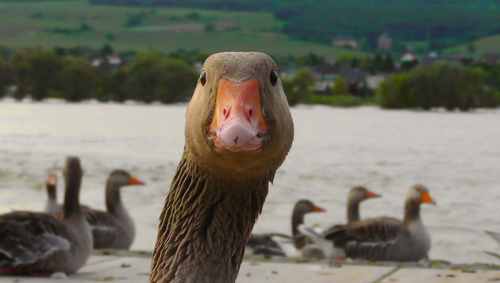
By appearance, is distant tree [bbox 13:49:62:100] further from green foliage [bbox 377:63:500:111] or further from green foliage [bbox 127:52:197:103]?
green foliage [bbox 377:63:500:111]

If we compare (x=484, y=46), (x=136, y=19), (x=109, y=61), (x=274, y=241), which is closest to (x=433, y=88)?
(x=109, y=61)

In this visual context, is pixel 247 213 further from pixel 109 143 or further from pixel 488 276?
pixel 109 143

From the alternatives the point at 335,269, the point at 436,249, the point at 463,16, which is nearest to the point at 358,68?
the point at 463,16

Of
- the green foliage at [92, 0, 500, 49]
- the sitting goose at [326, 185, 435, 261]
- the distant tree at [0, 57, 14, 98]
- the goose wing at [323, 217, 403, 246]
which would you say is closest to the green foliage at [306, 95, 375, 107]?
the distant tree at [0, 57, 14, 98]

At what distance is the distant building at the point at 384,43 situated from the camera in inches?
5377

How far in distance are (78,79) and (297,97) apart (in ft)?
57.9

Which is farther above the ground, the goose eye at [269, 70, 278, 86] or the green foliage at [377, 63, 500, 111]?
the goose eye at [269, 70, 278, 86]

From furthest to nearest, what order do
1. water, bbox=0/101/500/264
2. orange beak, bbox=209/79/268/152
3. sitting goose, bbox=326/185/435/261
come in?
water, bbox=0/101/500/264
sitting goose, bbox=326/185/435/261
orange beak, bbox=209/79/268/152

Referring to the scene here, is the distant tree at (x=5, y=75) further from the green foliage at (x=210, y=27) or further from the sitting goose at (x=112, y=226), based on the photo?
the sitting goose at (x=112, y=226)

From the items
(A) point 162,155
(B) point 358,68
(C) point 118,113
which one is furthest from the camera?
(B) point 358,68

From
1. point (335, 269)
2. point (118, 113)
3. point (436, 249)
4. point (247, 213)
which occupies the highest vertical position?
point (247, 213)

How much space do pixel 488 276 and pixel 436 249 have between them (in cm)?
762

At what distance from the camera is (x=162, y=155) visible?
3666cm

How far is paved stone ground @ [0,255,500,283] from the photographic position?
24.0 feet
